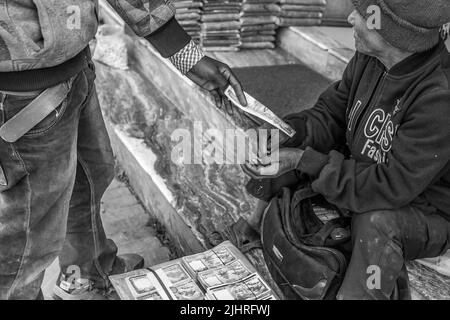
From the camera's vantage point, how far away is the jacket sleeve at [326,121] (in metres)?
2.53

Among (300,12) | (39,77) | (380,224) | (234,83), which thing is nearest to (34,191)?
(39,77)

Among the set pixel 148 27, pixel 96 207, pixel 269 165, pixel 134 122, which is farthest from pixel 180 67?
pixel 134 122

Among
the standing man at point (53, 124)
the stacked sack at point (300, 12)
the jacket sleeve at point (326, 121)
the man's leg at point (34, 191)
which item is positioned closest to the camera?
the standing man at point (53, 124)

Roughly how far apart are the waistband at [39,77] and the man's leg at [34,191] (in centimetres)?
4

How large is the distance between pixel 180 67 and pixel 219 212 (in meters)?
0.99

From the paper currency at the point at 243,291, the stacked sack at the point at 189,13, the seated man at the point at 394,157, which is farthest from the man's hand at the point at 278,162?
the stacked sack at the point at 189,13

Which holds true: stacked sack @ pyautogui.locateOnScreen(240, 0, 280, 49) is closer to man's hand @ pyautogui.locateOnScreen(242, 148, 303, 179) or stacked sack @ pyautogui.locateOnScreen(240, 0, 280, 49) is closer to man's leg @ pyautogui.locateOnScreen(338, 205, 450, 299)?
man's hand @ pyautogui.locateOnScreen(242, 148, 303, 179)

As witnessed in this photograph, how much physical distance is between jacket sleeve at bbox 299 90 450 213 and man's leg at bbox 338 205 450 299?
0.20 feet

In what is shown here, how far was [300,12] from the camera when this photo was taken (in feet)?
14.9

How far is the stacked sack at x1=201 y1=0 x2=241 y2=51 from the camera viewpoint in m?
4.41

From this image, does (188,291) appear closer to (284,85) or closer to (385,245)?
(385,245)

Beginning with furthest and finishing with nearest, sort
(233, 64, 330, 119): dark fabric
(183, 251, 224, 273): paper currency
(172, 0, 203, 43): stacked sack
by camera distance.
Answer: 1. (172, 0, 203, 43): stacked sack
2. (233, 64, 330, 119): dark fabric
3. (183, 251, 224, 273): paper currency

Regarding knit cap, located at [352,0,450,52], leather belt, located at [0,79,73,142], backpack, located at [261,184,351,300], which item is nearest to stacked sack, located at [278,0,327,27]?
backpack, located at [261,184,351,300]

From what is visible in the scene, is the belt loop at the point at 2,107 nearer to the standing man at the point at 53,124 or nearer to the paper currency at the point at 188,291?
the standing man at the point at 53,124
